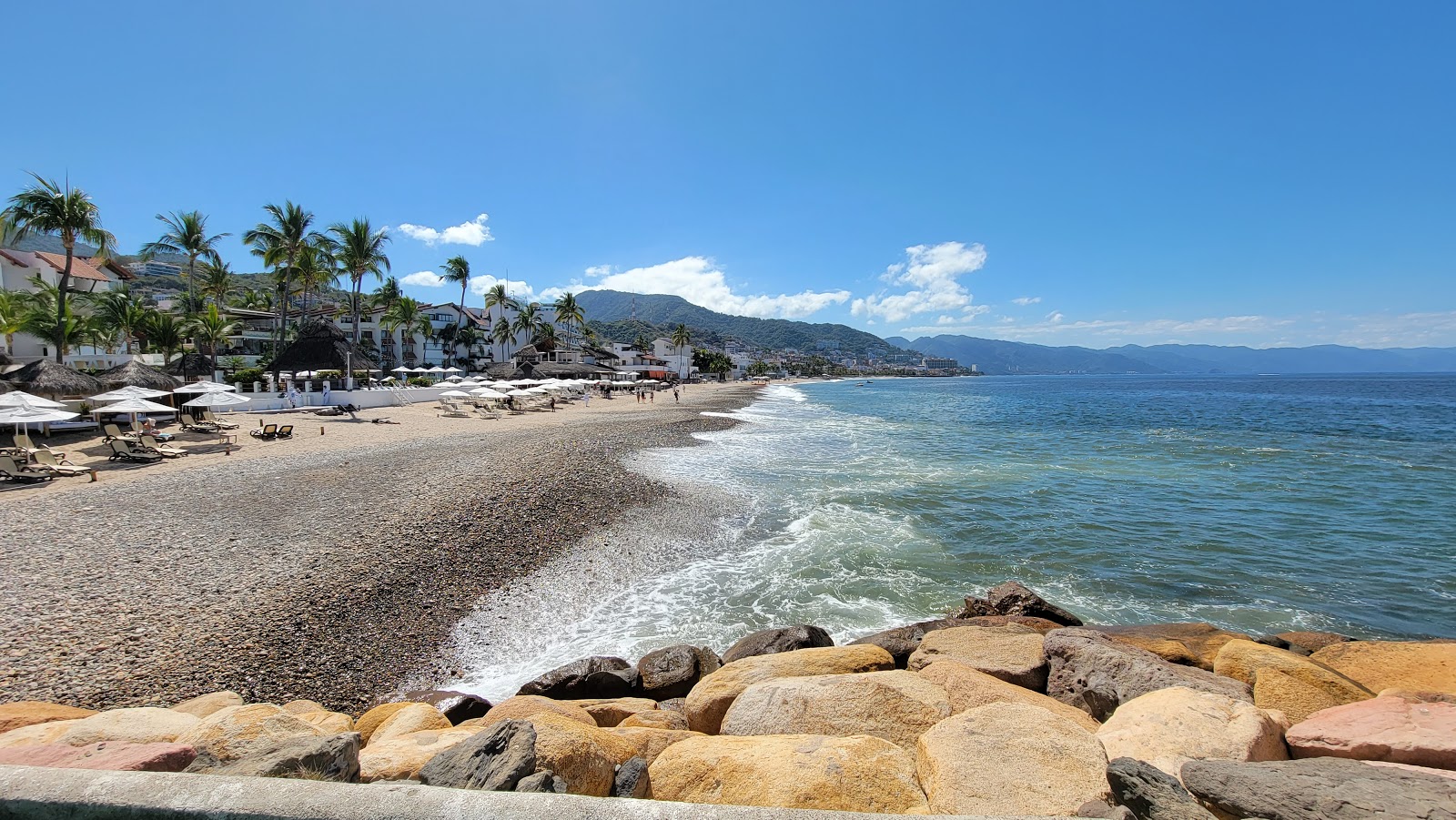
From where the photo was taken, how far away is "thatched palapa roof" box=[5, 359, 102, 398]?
1807 cm

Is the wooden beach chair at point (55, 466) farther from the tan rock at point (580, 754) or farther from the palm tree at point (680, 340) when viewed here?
the palm tree at point (680, 340)

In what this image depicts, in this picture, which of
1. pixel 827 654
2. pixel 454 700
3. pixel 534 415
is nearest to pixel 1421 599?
pixel 827 654

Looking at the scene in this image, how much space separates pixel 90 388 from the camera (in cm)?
1955

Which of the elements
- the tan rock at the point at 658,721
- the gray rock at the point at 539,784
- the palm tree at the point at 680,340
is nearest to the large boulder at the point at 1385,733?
the tan rock at the point at 658,721

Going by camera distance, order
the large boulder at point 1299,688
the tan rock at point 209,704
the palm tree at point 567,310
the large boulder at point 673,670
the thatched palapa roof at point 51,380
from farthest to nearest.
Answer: the palm tree at point 567,310, the thatched palapa roof at point 51,380, the large boulder at point 673,670, the tan rock at point 209,704, the large boulder at point 1299,688

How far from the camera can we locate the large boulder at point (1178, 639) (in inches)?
249

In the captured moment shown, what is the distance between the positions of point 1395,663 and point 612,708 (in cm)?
792

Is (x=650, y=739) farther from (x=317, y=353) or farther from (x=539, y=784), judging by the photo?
(x=317, y=353)

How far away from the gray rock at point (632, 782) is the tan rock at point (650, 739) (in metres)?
0.34

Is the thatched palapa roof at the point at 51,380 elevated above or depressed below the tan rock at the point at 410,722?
above

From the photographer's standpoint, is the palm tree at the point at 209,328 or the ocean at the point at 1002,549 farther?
the palm tree at the point at 209,328

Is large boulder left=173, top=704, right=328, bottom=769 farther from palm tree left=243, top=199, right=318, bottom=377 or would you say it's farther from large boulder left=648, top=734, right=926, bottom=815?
palm tree left=243, top=199, right=318, bottom=377

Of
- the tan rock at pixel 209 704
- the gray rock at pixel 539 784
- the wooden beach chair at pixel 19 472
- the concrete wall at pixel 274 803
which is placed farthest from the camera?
the wooden beach chair at pixel 19 472

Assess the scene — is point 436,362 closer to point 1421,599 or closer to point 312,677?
point 312,677
